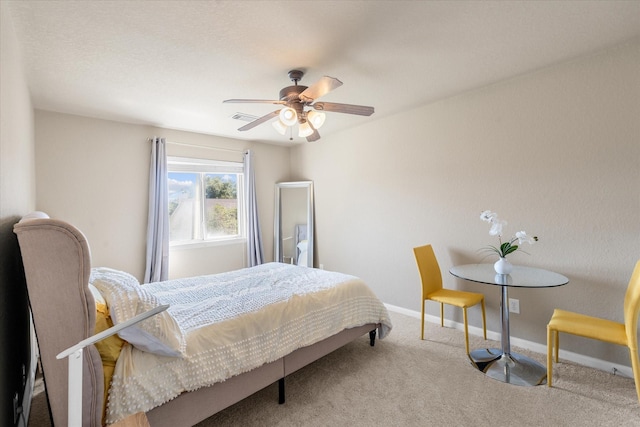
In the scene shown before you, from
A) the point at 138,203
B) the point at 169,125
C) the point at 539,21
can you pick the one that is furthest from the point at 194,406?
the point at 169,125

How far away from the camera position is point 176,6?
5.47 ft

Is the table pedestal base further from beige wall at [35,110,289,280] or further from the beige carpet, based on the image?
beige wall at [35,110,289,280]

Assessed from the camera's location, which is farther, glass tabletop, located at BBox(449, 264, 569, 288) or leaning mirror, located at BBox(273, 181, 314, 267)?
leaning mirror, located at BBox(273, 181, 314, 267)

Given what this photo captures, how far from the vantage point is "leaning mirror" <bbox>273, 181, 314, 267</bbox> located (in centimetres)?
483

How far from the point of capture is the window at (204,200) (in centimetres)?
418

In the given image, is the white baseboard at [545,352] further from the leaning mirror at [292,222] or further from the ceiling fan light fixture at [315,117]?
the ceiling fan light fixture at [315,117]

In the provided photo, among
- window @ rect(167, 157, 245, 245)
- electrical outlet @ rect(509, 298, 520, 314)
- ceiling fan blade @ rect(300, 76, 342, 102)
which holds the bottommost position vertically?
electrical outlet @ rect(509, 298, 520, 314)

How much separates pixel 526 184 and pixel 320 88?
2.07 meters

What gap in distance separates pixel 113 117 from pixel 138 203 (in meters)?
1.02

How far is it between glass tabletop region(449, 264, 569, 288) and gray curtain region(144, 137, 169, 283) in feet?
11.0

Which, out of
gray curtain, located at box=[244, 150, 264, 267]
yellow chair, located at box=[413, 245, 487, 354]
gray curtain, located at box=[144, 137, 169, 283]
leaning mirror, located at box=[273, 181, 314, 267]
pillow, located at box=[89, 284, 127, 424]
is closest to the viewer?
pillow, located at box=[89, 284, 127, 424]

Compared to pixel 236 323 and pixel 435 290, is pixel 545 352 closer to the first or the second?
pixel 435 290

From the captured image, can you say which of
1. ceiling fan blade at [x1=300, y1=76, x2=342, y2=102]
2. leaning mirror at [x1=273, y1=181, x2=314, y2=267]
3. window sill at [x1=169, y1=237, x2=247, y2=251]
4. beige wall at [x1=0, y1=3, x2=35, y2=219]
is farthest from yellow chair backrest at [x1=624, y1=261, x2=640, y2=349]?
window sill at [x1=169, y1=237, x2=247, y2=251]

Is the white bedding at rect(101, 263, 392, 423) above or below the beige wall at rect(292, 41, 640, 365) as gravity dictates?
below
